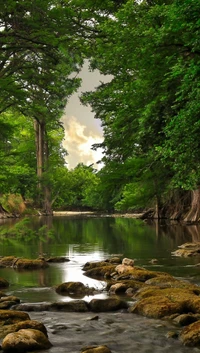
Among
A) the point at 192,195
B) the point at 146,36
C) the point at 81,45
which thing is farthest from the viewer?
the point at 192,195

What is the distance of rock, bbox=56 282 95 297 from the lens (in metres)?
11.3

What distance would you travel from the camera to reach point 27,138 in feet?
245

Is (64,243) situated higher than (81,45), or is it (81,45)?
(81,45)

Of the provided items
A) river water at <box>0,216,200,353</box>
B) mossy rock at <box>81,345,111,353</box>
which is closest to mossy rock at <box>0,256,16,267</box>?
river water at <box>0,216,200,353</box>

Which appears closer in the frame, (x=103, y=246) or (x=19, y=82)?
(x=103, y=246)

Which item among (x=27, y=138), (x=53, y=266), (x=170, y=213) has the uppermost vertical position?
(x=27, y=138)

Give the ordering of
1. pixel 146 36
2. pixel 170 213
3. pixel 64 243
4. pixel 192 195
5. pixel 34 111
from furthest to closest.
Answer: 1. pixel 170 213
2. pixel 192 195
3. pixel 34 111
4. pixel 64 243
5. pixel 146 36

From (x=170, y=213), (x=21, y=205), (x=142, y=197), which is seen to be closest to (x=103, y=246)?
(x=142, y=197)

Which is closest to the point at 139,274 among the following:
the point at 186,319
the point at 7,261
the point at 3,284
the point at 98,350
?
the point at 3,284

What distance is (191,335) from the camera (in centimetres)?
706

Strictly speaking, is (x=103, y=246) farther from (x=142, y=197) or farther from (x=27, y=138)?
(x=27, y=138)

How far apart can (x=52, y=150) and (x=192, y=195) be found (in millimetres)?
43308

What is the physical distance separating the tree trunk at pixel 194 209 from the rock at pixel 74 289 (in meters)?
23.9

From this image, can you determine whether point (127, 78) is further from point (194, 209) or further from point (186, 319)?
point (186, 319)
